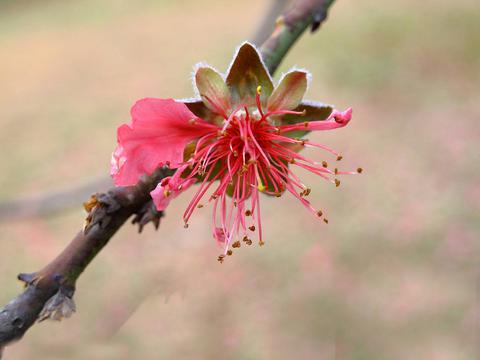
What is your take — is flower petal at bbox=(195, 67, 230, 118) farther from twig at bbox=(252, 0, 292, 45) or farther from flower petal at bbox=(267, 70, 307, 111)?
twig at bbox=(252, 0, 292, 45)

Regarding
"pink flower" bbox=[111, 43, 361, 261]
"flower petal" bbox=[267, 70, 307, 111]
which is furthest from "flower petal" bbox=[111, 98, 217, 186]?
"flower petal" bbox=[267, 70, 307, 111]

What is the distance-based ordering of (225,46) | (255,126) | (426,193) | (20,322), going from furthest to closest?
(225,46) → (426,193) → (255,126) → (20,322)

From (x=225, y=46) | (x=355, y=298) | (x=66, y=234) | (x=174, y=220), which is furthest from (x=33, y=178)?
(x=355, y=298)

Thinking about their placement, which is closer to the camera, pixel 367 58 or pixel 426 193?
pixel 426 193

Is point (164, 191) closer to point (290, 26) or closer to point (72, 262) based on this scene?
point (72, 262)

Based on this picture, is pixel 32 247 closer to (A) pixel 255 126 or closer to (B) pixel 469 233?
(B) pixel 469 233

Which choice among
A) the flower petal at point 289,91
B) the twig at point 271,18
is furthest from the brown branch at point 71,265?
the twig at point 271,18

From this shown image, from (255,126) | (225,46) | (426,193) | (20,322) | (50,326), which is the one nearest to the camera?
(20,322)
